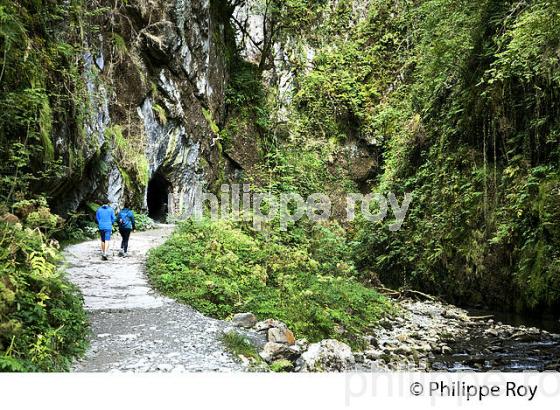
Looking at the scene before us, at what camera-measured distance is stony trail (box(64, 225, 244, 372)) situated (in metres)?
5.36

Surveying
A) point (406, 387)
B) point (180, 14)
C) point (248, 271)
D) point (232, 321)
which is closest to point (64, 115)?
point (248, 271)

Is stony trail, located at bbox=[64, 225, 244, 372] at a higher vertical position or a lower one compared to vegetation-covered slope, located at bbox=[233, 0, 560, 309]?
lower

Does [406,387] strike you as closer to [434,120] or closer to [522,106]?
[522,106]

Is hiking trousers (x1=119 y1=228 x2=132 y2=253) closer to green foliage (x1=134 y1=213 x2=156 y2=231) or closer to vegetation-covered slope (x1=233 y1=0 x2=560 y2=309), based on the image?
green foliage (x1=134 y1=213 x2=156 y2=231)

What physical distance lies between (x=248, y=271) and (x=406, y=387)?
546cm

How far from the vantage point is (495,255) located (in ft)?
36.4

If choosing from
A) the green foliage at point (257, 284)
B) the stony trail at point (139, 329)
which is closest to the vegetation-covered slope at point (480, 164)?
the green foliage at point (257, 284)

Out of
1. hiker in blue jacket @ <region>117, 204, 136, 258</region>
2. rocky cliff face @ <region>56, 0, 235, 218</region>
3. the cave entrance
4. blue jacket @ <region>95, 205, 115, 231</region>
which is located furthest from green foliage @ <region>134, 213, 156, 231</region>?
blue jacket @ <region>95, 205, 115, 231</region>

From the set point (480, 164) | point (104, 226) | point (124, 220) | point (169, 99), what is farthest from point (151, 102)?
point (480, 164)

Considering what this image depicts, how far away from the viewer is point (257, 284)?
9.51 metres

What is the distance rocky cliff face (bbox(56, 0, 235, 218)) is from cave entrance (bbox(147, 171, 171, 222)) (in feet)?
0.32

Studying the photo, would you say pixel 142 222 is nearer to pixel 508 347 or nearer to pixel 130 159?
pixel 130 159

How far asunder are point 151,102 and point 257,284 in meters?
10.5

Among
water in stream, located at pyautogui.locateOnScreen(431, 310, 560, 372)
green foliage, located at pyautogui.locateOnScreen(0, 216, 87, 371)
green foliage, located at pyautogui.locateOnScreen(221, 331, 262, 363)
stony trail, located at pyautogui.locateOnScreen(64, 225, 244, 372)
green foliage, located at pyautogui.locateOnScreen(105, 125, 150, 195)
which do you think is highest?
green foliage, located at pyautogui.locateOnScreen(105, 125, 150, 195)
